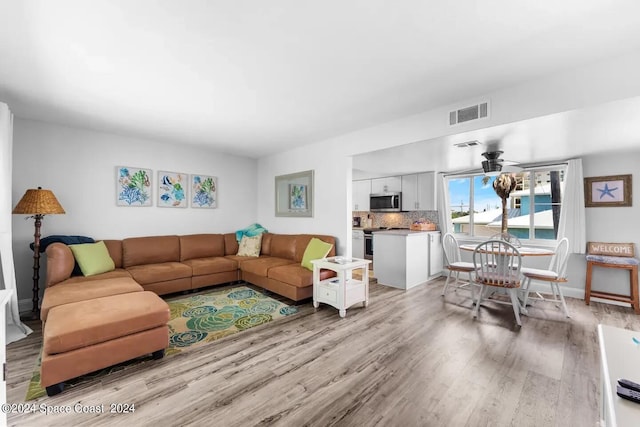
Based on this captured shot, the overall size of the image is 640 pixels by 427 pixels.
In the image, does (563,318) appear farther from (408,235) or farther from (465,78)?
(465,78)

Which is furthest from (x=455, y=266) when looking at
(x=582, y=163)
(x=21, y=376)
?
(x=21, y=376)

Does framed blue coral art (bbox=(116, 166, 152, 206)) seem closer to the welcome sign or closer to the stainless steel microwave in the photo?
the stainless steel microwave

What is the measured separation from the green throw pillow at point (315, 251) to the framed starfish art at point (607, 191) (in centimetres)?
421

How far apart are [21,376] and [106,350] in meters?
0.67

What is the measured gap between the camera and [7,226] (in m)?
2.73

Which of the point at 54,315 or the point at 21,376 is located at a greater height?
the point at 54,315

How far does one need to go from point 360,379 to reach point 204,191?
4.25 metres

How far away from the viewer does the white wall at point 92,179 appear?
11.2 feet

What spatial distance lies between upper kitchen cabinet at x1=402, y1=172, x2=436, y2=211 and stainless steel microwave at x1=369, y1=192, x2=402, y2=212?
0.13 m

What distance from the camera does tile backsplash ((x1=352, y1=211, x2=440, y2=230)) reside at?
581cm

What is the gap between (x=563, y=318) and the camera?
3227mm

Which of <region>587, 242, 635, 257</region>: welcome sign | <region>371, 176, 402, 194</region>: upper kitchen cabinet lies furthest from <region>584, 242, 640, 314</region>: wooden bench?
<region>371, 176, 402, 194</region>: upper kitchen cabinet

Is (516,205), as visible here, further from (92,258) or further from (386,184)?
(92,258)

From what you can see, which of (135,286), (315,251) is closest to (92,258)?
(135,286)
